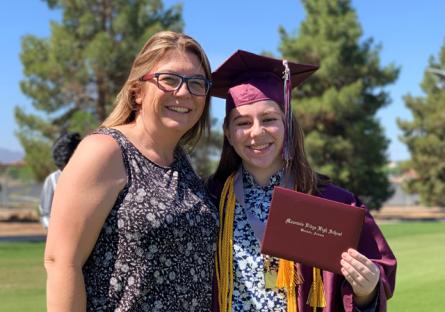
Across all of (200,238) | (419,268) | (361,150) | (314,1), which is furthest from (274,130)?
(314,1)

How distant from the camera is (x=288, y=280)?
263 cm

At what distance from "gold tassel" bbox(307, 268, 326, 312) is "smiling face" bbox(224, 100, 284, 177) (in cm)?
52

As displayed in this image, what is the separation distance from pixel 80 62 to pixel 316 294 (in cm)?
2129

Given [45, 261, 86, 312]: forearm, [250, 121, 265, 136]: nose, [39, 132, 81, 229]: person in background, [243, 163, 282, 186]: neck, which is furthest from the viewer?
[39, 132, 81, 229]: person in background

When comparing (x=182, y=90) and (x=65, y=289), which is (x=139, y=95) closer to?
(x=182, y=90)

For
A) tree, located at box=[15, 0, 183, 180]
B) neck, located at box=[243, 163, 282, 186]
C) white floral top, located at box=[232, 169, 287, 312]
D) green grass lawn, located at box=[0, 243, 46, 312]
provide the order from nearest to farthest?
white floral top, located at box=[232, 169, 287, 312], neck, located at box=[243, 163, 282, 186], green grass lawn, located at box=[0, 243, 46, 312], tree, located at box=[15, 0, 183, 180]

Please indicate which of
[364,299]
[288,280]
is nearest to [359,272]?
[364,299]

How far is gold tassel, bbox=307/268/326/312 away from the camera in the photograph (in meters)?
2.64

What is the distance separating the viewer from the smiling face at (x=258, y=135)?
280 centimetres

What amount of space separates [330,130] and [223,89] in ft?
91.7

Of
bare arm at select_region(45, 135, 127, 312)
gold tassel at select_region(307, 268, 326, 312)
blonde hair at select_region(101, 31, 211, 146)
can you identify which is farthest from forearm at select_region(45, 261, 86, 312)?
gold tassel at select_region(307, 268, 326, 312)

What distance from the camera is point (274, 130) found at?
110 inches

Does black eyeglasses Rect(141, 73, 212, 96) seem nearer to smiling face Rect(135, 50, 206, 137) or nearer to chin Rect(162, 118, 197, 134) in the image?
smiling face Rect(135, 50, 206, 137)

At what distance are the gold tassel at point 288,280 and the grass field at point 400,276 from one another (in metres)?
4.77
